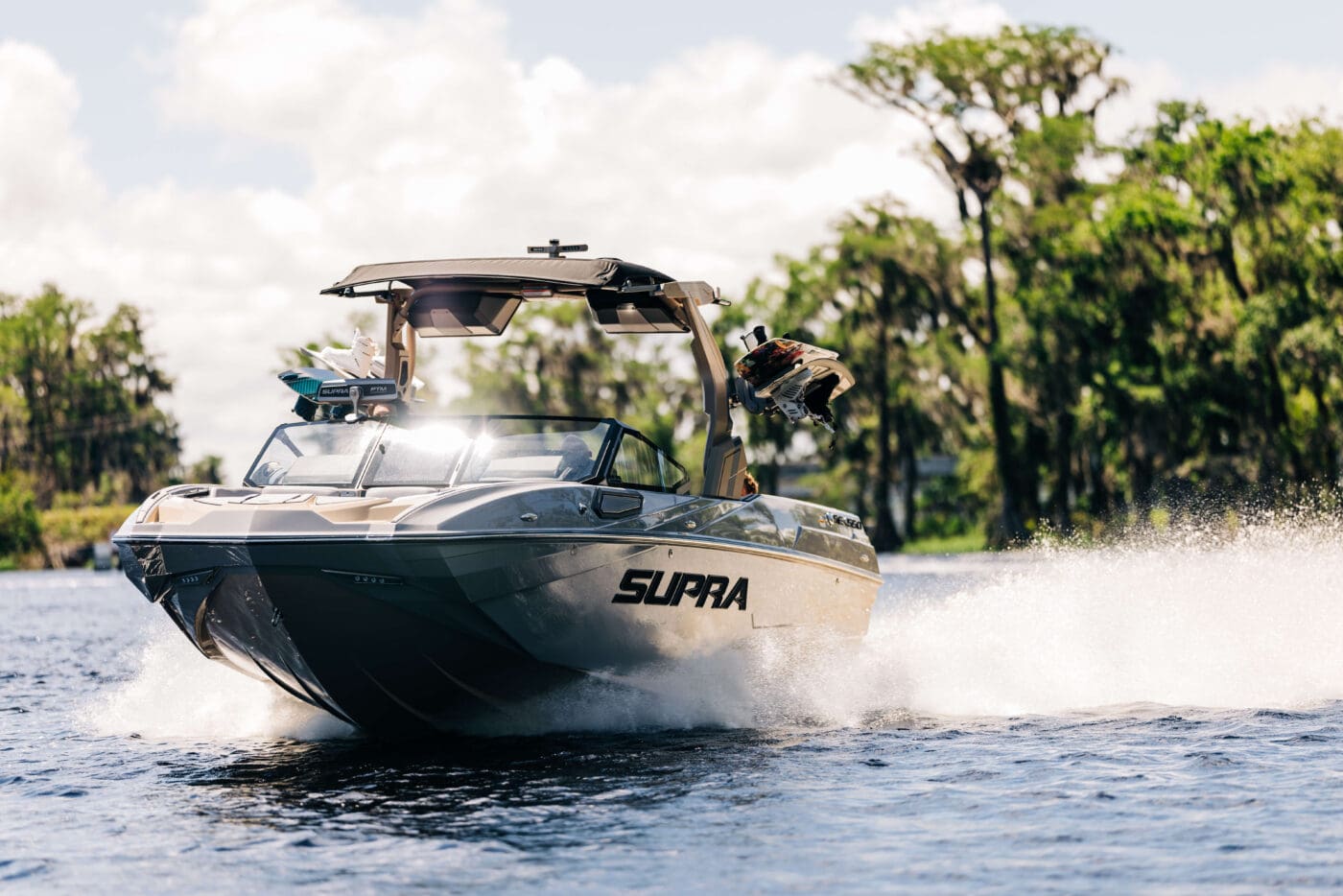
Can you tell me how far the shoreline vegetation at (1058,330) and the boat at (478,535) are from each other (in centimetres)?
3061

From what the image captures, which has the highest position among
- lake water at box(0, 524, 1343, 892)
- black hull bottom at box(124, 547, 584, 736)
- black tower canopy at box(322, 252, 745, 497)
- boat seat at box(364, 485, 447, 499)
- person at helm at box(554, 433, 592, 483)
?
black tower canopy at box(322, 252, 745, 497)

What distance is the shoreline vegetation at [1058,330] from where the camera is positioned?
138 feet

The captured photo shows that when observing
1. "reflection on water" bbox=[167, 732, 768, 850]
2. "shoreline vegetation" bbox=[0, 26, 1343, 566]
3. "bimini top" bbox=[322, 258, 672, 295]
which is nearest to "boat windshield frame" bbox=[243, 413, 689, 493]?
"bimini top" bbox=[322, 258, 672, 295]

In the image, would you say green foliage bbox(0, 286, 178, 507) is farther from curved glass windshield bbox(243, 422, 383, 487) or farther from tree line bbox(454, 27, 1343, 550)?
curved glass windshield bbox(243, 422, 383, 487)

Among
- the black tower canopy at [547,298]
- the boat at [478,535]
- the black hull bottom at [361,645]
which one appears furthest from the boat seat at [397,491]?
the black hull bottom at [361,645]

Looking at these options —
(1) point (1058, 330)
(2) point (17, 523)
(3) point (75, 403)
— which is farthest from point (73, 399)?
(1) point (1058, 330)

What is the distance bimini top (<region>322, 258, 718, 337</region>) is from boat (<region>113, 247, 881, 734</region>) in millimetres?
22

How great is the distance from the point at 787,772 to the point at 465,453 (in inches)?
123

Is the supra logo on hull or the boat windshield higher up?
the boat windshield

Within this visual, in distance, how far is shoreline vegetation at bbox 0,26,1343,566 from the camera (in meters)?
42.1

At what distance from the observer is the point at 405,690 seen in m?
10.6

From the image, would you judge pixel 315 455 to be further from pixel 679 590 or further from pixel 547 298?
pixel 679 590

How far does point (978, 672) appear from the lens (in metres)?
14.1

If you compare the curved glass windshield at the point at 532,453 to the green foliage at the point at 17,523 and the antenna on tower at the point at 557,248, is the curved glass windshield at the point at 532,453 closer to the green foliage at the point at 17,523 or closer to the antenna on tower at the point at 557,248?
the antenna on tower at the point at 557,248
